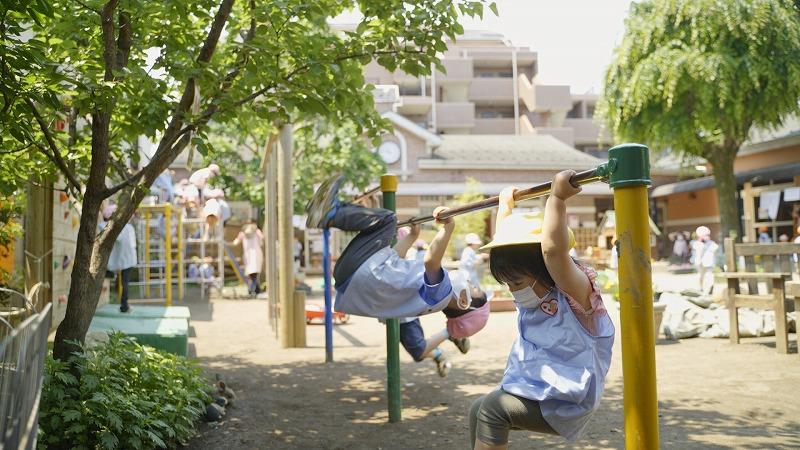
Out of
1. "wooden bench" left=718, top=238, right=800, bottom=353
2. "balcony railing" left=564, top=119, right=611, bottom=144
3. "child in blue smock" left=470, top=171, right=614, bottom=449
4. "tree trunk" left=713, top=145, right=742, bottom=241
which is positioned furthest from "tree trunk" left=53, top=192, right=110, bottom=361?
"balcony railing" left=564, top=119, right=611, bottom=144

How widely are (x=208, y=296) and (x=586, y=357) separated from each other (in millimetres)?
17060

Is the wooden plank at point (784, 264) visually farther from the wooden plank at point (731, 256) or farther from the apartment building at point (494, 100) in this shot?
the apartment building at point (494, 100)

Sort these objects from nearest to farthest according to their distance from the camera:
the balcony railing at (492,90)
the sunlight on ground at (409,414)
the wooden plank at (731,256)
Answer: the sunlight on ground at (409,414), the wooden plank at (731,256), the balcony railing at (492,90)

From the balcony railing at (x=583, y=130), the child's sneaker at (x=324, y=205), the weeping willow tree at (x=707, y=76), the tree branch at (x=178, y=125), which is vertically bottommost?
the child's sneaker at (x=324, y=205)

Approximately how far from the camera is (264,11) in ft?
15.0

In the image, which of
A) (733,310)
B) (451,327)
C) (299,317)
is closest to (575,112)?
(733,310)

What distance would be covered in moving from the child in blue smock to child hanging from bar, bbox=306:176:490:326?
1.21 m

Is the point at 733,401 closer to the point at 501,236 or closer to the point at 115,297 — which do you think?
the point at 501,236

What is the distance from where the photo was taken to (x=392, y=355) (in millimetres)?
5234

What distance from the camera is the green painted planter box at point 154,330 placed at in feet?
21.4

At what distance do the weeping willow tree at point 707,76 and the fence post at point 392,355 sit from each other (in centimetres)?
1475

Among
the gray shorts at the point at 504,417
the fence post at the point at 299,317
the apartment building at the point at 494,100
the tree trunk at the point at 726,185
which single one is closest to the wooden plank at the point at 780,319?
the fence post at the point at 299,317

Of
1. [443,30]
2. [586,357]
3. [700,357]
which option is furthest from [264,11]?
[700,357]

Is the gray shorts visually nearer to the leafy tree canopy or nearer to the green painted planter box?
the leafy tree canopy
